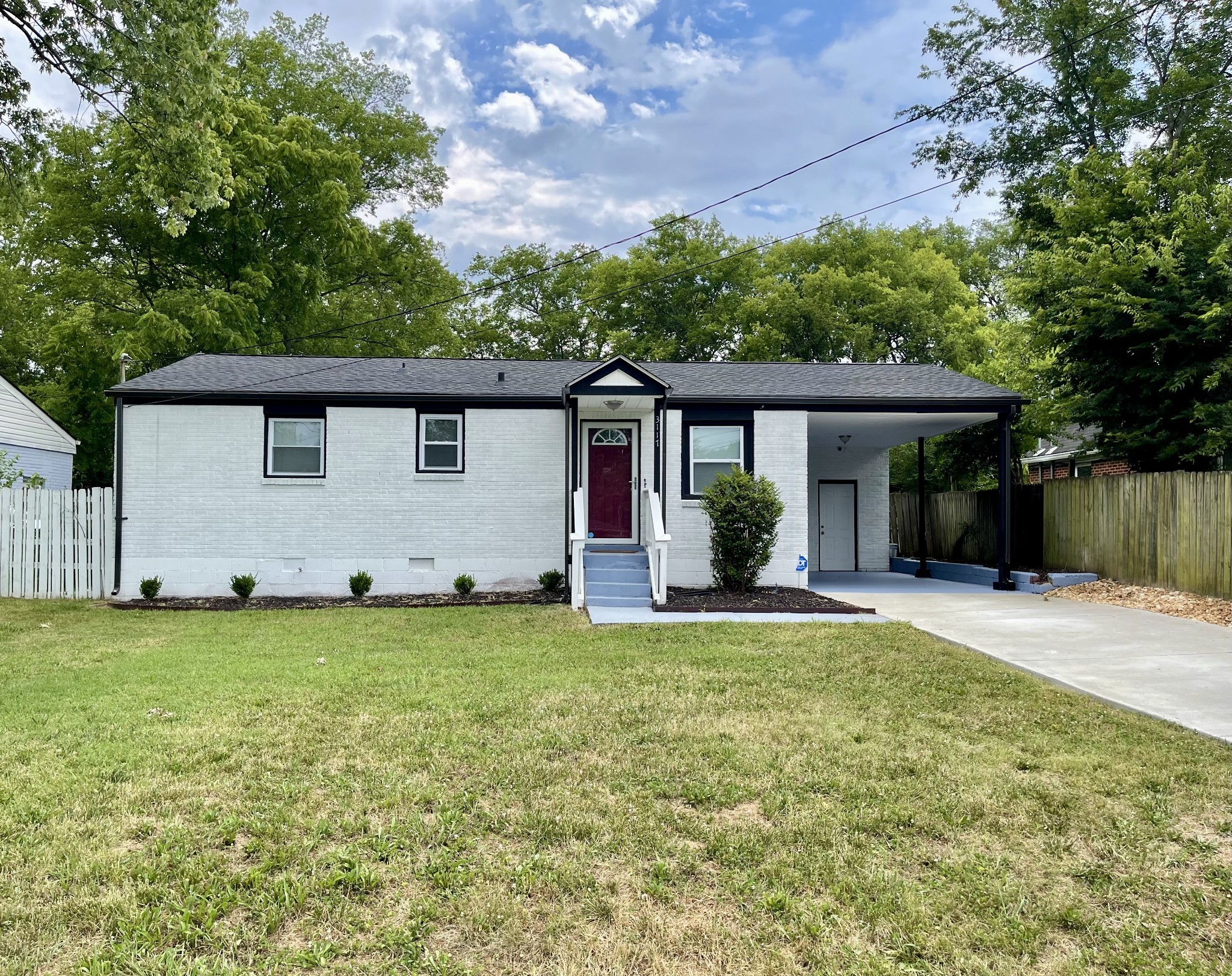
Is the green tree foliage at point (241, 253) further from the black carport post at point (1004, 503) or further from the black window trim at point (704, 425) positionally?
the black carport post at point (1004, 503)

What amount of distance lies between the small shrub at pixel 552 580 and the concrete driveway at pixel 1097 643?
477 centimetres

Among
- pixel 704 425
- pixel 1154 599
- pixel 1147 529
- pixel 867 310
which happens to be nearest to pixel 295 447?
pixel 704 425

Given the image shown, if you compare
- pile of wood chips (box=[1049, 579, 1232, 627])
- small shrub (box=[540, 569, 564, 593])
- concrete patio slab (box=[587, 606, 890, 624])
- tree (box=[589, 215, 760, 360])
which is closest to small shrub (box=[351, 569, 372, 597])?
small shrub (box=[540, 569, 564, 593])

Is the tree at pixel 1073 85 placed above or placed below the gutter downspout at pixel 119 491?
above

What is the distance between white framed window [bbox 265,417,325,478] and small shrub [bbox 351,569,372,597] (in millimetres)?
1941

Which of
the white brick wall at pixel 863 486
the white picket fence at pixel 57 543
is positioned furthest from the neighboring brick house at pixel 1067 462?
the white picket fence at pixel 57 543

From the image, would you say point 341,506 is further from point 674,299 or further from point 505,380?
point 674,299

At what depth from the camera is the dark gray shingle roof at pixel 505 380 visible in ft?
45.3

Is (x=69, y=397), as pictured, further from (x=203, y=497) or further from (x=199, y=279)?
(x=203, y=497)

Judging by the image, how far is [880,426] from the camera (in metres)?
15.7

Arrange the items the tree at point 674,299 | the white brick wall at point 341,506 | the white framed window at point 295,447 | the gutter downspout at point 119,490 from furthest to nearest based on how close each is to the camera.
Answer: the tree at point 674,299
the white framed window at point 295,447
the white brick wall at point 341,506
the gutter downspout at point 119,490

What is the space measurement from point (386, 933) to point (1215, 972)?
286 centimetres

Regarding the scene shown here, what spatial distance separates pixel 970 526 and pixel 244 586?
1515 cm

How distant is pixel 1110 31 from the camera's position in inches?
792
